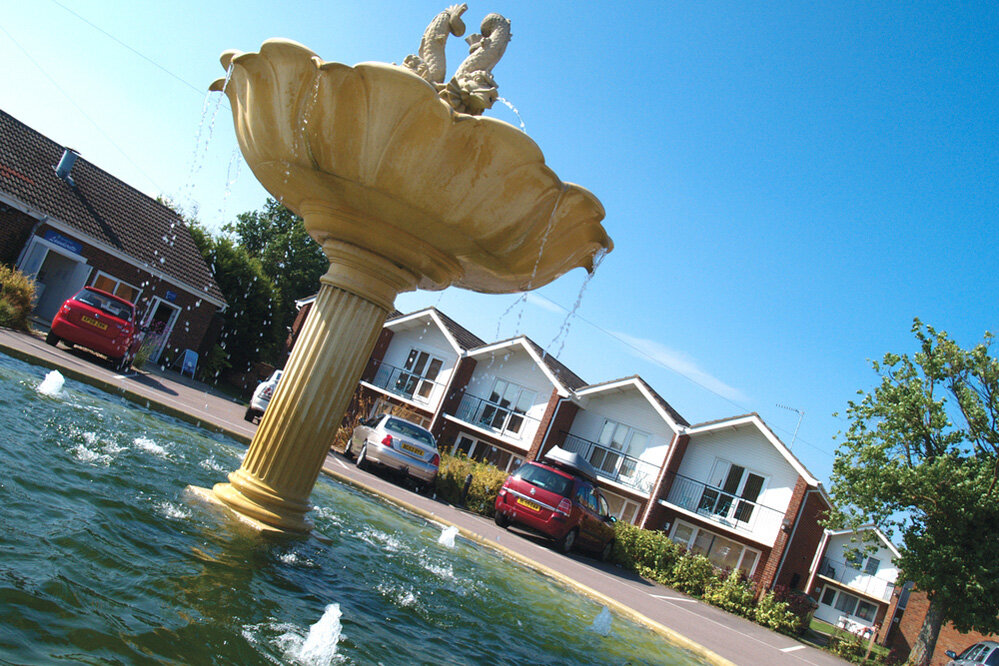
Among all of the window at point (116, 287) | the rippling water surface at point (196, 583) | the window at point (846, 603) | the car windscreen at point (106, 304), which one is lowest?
the window at point (846, 603)

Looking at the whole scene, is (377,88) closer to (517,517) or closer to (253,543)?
(253,543)

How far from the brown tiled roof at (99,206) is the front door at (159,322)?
1305mm

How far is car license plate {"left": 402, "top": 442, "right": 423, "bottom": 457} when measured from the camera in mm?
16531

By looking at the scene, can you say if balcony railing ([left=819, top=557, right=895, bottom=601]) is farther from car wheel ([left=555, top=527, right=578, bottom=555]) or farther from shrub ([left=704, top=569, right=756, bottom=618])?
car wheel ([left=555, top=527, right=578, bottom=555])

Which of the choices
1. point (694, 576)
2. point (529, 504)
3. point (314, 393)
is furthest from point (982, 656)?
point (314, 393)

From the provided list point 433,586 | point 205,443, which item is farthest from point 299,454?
point 205,443

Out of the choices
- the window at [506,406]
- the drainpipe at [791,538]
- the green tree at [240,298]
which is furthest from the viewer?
the green tree at [240,298]

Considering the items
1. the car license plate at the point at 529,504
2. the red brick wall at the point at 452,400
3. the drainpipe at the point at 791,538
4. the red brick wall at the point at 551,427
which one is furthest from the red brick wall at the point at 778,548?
the red brick wall at the point at 452,400

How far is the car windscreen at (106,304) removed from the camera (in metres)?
16.0

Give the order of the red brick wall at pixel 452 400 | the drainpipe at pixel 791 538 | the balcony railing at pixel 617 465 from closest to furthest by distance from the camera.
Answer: the drainpipe at pixel 791 538 < the balcony railing at pixel 617 465 < the red brick wall at pixel 452 400

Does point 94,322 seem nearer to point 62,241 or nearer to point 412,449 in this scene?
point 412,449

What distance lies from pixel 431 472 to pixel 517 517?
2550 millimetres

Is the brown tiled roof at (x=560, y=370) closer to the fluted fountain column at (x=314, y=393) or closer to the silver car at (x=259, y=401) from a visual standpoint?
the silver car at (x=259, y=401)

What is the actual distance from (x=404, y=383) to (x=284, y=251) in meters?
27.9
